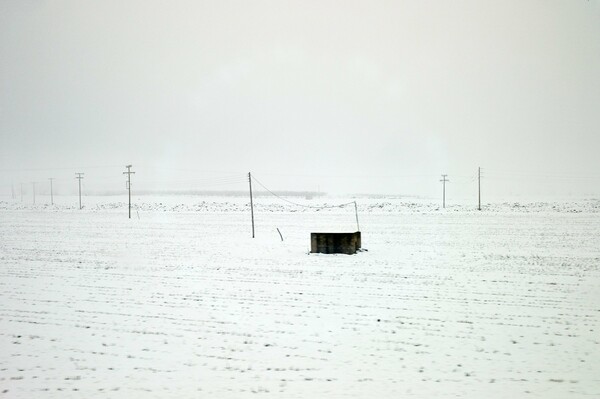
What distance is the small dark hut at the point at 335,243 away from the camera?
18453mm

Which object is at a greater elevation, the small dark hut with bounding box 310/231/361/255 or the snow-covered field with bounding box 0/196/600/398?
the small dark hut with bounding box 310/231/361/255

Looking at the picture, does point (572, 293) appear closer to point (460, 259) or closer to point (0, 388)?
point (460, 259)

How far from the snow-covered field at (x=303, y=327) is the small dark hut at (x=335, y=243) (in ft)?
3.96

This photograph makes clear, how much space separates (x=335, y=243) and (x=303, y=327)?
1030 cm

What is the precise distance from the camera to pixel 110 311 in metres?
9.69

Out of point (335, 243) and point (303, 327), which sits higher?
point (335, 243)

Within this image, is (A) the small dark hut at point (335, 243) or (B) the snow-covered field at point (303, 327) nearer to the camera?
(B) the snow-covered field at point (303, 327)

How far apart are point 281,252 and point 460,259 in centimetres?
810

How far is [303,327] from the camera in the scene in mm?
8414

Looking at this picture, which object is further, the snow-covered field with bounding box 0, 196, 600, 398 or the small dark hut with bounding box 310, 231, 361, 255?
the small dark hut with bounding box 310, 231, 361, 255

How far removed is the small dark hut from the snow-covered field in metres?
1.21

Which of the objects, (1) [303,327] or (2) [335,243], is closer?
(1) [303,327]

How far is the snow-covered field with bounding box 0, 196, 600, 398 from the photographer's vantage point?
5.95 metres

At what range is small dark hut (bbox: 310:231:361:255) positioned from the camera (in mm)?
18453
